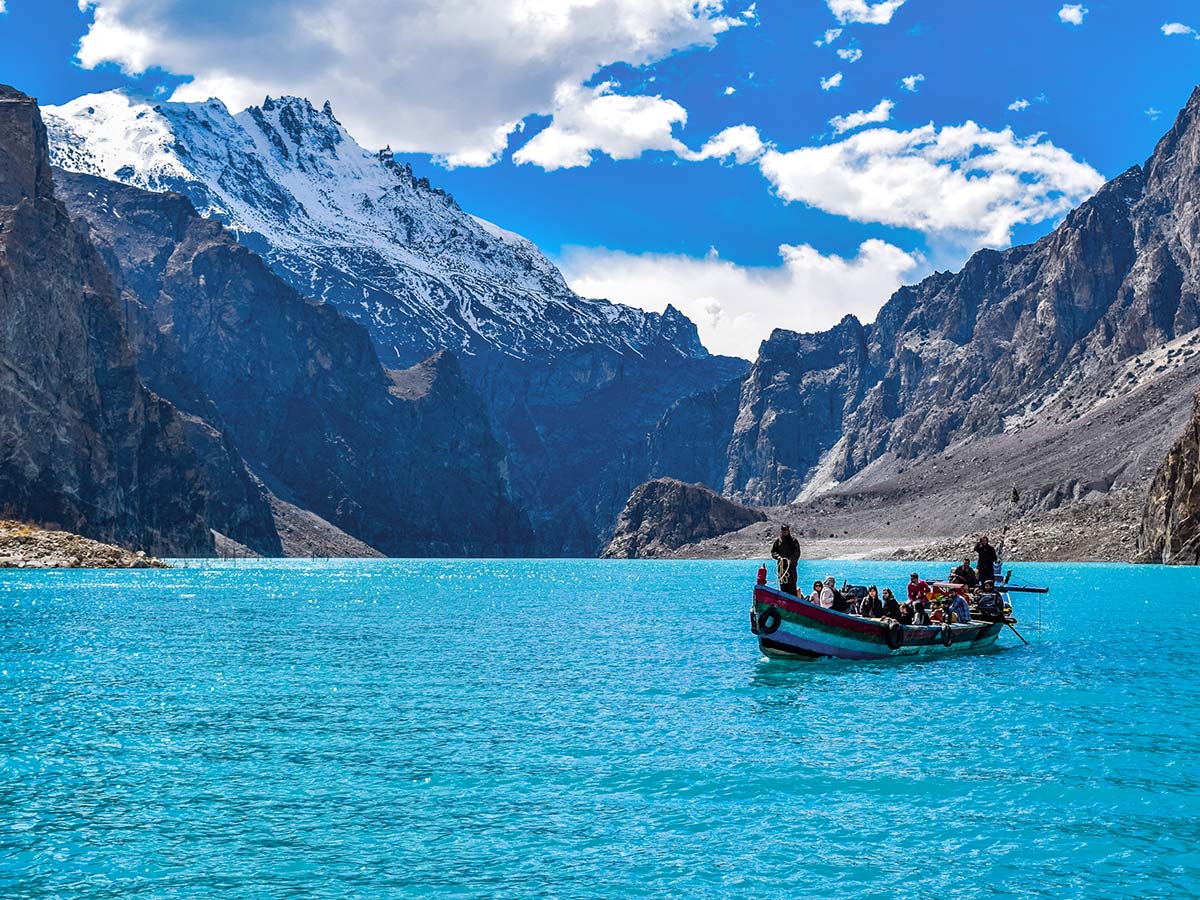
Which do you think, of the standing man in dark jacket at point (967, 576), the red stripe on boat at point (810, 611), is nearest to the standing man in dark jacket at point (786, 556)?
the red stripe on boat at point (810, 611)

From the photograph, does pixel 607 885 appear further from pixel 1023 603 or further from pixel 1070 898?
pixel 1023 603

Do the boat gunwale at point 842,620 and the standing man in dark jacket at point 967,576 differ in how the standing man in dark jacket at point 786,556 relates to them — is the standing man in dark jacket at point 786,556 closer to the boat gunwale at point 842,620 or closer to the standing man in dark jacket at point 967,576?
the boat gunwale at point 842,620

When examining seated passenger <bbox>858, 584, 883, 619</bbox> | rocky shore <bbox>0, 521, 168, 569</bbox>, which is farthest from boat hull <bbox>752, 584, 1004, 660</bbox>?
rocky shore <bbox>0, 521, 168, 569</bbox>

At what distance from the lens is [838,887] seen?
1919 centimetres

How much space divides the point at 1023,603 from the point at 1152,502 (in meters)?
96.7

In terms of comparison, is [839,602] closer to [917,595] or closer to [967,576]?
[917,595]

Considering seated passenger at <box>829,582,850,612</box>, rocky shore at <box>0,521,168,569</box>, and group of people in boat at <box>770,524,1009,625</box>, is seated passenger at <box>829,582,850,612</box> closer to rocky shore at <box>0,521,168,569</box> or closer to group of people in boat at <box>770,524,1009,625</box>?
group of people in boat at <box>770,524,1009,625</box>

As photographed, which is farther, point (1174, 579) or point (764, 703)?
point (1174, 579)

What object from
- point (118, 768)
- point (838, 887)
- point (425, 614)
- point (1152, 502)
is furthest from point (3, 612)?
point (1152, 502)

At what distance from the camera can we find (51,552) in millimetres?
144750

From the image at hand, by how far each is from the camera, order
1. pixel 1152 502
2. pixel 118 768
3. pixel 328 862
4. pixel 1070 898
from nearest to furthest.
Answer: pixel 1070 898
pixel 328 862
pixel 118 768
pixel 1152 502

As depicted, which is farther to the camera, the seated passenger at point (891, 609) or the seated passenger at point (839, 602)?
the seated passenger at point (891, 609)

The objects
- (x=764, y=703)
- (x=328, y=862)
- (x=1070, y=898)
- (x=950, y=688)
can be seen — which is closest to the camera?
(x=1070, y=898)

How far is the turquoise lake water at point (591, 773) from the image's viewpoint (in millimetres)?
19812
